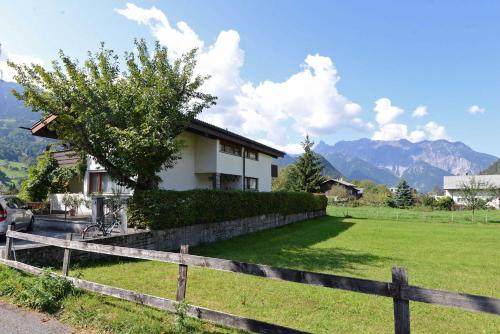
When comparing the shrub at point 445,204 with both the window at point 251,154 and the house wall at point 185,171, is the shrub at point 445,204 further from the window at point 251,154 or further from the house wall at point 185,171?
the house wall at point 185,171

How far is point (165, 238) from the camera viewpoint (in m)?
12.8

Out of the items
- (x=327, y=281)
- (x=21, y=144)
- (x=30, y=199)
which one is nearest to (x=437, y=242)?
(x=327, y=281)

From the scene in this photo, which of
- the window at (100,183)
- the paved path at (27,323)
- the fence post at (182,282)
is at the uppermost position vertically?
the window at (100,183)

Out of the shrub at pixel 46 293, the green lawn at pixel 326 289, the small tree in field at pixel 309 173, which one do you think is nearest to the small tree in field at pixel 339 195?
the small tree in field at pixel 309 173

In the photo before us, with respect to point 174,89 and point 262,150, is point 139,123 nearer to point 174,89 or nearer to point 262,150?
point 174,89

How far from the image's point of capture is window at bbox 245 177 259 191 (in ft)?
95.7

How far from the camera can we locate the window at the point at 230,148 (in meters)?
24.2

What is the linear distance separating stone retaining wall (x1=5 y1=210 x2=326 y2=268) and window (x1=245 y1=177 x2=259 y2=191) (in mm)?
5995

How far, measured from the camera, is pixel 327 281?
398 centimetres

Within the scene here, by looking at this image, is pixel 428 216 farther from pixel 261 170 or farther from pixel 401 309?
pixel 401 309

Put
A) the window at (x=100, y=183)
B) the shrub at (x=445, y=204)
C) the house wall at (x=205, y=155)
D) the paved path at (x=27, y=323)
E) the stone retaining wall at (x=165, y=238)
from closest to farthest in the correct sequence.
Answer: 1. the paved path at (x=27, y=323)
2. the stone retaining wall at (x=165, y=238)
3. the window at (x=100, y=183)
4. the house wall at (x=205, y=155)
5. the shrub at (x=445, y=204)

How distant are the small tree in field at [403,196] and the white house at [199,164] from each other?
153ft

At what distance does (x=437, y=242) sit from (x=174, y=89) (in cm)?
1504

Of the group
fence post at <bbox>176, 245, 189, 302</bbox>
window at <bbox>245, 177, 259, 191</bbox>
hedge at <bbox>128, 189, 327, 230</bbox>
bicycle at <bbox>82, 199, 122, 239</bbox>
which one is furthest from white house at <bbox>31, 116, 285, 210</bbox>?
fence post at <bbox>176, 245, 189, 302</bbox>
